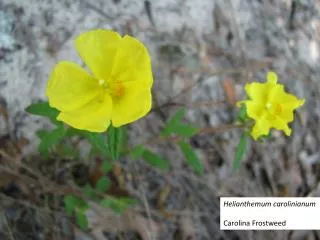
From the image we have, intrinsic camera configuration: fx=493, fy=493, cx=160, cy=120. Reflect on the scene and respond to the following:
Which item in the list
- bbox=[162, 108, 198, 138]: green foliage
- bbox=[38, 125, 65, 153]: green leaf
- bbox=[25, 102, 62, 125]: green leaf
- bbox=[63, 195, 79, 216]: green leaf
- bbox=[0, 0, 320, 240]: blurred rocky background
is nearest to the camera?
bbox=[25, 102, 62, 125]: green leaf

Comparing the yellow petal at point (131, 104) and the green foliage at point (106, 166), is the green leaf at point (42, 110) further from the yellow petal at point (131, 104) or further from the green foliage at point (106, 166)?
the green foliage at point (106, 166)

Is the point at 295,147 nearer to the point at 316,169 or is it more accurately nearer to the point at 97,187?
the point at 316,169

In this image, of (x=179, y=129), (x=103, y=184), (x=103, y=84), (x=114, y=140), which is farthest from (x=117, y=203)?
(x=103, y=84)

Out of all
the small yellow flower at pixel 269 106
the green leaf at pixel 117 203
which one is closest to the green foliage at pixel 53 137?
the green leaf at pixel 117 203

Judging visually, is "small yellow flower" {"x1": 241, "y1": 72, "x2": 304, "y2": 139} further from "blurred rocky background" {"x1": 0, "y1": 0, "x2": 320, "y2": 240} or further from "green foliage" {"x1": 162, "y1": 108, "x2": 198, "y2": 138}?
"blurred rocky background" {"x1": 0, "y1": 0, "x2": 320, "y2": 240}

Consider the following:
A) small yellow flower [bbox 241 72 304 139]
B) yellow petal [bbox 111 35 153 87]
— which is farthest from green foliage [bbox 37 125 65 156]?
small yellow flower [bbox 241 72 304 139]

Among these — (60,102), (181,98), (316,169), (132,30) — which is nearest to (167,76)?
(181,98)

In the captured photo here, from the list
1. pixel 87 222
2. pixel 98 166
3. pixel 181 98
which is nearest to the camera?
pixel 87 222
